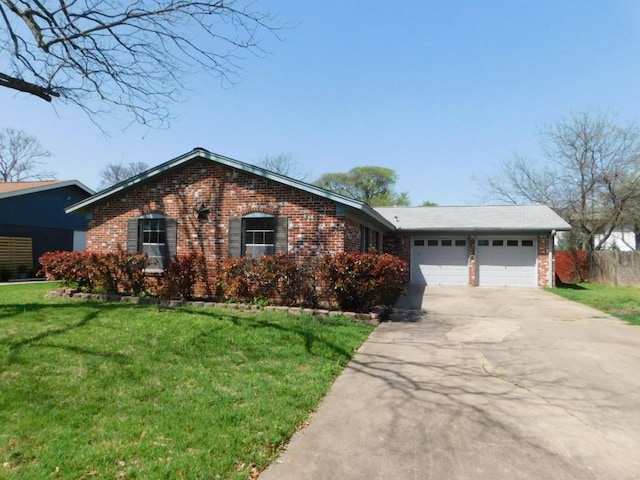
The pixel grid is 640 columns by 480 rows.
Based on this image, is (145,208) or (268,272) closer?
(268,272)

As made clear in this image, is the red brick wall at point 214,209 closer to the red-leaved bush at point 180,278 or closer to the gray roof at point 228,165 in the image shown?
the gray roof at point 228,165

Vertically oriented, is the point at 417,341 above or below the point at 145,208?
below

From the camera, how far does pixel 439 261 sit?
1906 cm

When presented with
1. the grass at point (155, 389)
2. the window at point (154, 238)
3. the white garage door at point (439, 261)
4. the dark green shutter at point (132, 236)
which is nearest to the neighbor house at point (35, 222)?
the dark green shutter at point (132, 236)

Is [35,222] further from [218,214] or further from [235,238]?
Answer: [235,238]

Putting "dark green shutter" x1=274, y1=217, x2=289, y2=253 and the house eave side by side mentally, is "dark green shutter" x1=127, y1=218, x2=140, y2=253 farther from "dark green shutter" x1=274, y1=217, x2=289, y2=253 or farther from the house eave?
the house eave

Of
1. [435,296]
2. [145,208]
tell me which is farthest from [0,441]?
[435,296]

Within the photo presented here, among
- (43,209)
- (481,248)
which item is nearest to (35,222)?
(43,209)

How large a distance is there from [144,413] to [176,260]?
24.5 ft

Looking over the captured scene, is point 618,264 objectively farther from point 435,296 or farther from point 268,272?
point 268,272

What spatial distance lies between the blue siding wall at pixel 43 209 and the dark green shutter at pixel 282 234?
15.3 meters

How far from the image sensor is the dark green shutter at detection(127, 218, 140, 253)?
12359 millimetres

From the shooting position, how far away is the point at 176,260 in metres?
11.1

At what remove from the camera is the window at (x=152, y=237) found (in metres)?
12.1
